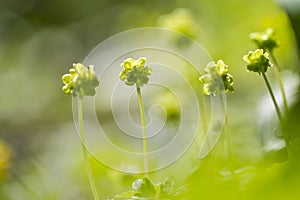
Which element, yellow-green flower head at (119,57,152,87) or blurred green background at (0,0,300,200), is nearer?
blurred green background at (0,0,300,200)

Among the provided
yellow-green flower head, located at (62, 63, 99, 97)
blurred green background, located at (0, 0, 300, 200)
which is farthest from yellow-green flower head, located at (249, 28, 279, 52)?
yellow-green flower head, located at (62, 63, 99, 97)

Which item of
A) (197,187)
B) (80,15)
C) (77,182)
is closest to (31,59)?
(80,15)

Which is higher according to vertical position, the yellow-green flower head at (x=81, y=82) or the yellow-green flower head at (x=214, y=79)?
the yellow-green flower head at (x=81, y=82)

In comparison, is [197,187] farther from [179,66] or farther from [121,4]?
[121,4]

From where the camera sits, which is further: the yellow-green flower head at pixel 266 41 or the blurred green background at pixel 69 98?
the yellow-green flower head at pixel 266 41

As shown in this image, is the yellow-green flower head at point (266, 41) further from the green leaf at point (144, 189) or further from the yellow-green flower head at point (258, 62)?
the green leaf at point (144, 189)

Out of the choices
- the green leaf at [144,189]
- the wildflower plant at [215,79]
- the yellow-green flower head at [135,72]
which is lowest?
the green leaf at [144,189]

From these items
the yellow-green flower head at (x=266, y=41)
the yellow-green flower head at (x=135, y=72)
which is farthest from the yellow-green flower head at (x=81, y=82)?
the yellow-green flower head at (x=266, y=41)

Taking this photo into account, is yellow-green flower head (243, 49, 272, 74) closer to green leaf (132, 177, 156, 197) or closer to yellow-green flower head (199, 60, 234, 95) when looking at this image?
yellow-green flower head (199, 60, 234, 95)
